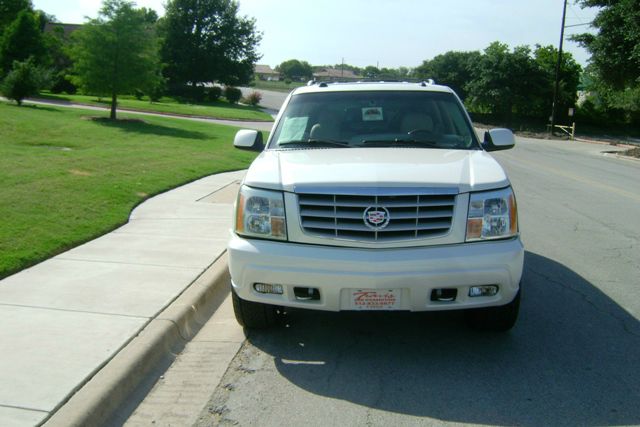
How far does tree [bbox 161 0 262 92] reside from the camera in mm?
62500

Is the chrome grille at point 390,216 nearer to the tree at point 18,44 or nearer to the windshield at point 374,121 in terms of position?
the windshield at point 374,121

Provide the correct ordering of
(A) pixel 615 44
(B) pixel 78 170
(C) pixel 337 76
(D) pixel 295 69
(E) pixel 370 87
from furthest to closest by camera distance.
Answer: (D) pixel 295 69 < (A) pixel 615 44 < (C) pixel 337 76 < (B) pixel 78 170 < (E) pixel 370 87

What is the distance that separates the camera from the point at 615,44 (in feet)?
93.2

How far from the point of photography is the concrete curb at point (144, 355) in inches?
137

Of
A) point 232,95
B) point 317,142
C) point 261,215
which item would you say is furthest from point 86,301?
point 232,95

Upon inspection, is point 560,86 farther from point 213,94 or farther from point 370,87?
point 370,87

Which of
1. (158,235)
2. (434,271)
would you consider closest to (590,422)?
(434,271)

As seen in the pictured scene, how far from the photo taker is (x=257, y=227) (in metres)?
4.45

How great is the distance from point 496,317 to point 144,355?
2.50 metres

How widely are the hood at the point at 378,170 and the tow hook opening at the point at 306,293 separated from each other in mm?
677

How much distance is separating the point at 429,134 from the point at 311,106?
1123 millimetres

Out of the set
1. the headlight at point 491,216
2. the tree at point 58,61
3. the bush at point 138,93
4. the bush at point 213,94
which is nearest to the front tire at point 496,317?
the headlight at point 491,216

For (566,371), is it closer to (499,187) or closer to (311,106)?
(499,187)

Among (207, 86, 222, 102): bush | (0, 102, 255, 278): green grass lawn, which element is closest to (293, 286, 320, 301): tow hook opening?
(0, 102, 255, 278): green grass lawn
